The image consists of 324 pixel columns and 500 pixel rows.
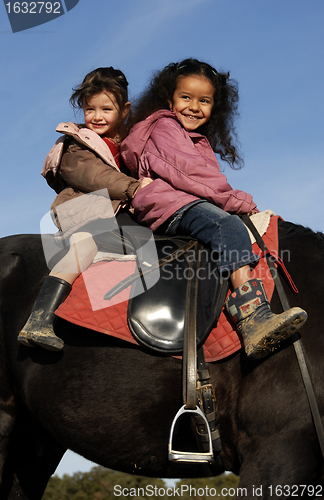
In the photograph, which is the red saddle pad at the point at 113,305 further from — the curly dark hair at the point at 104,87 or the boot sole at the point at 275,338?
the curly dark hair at the point at 104,87

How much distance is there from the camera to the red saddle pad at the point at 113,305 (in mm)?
2145

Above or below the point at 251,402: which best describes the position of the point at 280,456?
below

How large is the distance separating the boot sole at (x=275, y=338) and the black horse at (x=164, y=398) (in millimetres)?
106

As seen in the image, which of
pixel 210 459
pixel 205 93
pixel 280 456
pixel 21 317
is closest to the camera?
pixel 280 456

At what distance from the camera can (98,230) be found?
8.32ft

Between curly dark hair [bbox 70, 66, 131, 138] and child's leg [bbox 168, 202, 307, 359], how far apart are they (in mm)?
1213

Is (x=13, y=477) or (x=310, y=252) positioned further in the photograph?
(x=13, y=477)

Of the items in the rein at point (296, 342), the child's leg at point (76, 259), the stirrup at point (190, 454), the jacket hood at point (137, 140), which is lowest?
the stirrup at point (190, 454)

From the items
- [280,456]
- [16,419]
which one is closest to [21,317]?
[16,419]

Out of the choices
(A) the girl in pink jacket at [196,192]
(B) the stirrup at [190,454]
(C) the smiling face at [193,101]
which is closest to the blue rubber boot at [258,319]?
(A) the girl in pink jacket at [196,192]

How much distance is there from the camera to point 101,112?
3031mm

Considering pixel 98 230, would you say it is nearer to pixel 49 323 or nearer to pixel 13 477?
pixel 49 323

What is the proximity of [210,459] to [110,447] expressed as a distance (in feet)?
1.90

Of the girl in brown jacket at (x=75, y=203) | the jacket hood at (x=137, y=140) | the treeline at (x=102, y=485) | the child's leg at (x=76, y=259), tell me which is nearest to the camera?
the girl in brown jacket at (x=75, y=203)
